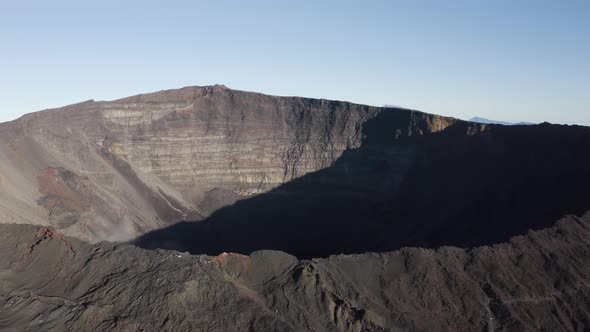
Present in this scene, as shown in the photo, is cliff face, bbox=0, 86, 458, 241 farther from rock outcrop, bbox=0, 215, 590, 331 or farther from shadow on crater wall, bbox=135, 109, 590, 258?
rock outcrop, bbox=0, 215, 590, 331

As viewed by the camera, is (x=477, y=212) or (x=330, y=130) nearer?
(x=477, y=212)

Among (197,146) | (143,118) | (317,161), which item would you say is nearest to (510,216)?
(317,161)

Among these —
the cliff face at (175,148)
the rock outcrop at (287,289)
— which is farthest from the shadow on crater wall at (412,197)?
the rock outcrop at (287,289)

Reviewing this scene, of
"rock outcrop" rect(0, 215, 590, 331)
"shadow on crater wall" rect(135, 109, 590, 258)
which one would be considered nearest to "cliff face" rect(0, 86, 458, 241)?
"shadow on crater wall" rect(135, 109, 590, 258)

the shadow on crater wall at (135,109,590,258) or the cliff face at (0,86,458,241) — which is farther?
the cliff face at (0,86,458,241)

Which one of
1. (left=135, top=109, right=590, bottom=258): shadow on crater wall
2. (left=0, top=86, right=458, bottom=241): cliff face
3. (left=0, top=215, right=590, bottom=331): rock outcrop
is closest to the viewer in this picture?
(left=0, top=215, right=590, bottom=331): rock outcrop

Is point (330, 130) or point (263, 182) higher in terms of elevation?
point (330, 130)

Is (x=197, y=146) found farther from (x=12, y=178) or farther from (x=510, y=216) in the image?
(x=510, y=216)
